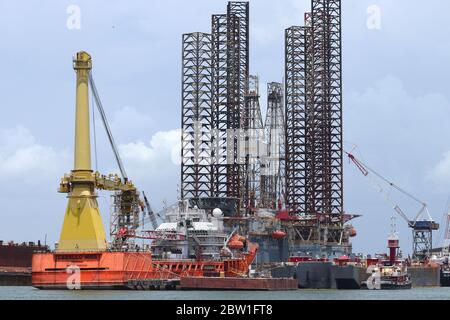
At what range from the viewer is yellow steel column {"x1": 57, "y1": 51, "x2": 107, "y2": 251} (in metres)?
63.7

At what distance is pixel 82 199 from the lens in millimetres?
63750

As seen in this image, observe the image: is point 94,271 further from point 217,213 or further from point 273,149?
point 273,149

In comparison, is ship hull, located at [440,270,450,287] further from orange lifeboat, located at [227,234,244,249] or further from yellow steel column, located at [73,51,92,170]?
yellow steel column, located at [73,51,92,170]

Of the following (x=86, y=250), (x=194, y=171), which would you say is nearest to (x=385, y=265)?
(x=194, y=171)

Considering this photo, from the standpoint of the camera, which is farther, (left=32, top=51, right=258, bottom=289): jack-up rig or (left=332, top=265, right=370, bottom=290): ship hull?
(left=332, top=265, right=370, bottom=290): ship hull

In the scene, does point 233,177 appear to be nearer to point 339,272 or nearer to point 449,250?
point 339,272

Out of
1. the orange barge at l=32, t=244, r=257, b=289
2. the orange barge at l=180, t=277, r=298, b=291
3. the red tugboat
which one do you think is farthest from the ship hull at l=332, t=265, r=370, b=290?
the orange barge at l=32, t=244, r=257, b=289

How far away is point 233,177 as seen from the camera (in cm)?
8662

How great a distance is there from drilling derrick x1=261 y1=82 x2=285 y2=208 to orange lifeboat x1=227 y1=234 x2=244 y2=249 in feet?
46.8

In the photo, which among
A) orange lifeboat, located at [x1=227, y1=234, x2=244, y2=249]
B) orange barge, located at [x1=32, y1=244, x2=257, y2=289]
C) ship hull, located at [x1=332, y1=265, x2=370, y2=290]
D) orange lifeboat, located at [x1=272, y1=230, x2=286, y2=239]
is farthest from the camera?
orange lifeboat, located at [x1=272, y1=230, x2=286, y2=239]

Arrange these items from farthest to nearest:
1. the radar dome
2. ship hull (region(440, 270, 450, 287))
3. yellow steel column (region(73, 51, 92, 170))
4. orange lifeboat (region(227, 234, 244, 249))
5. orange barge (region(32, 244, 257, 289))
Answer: ship hull (region(440, 270, 450, 287)) → the radar dome → orange lifeboat (region(227, 234, 244, 249)) → orange barge (region(32, 244, 257, 289)) → yellow steel column (region(73, 51, 92, 170))

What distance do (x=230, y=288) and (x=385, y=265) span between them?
86.1ft

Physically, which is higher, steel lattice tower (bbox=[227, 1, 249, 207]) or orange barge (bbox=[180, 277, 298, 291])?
steel lattice tower (bbox=[227, 1, 249, 207])

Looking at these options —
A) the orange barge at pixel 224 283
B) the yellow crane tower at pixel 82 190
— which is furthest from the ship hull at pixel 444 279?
the yellow crane tower at pixel 82 190
